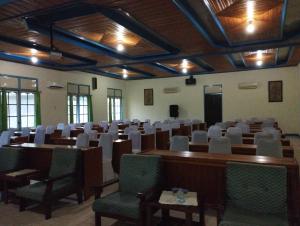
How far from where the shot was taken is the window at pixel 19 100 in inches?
369

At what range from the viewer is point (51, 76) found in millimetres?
11055

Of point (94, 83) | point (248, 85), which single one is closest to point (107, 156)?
point (94, 83)

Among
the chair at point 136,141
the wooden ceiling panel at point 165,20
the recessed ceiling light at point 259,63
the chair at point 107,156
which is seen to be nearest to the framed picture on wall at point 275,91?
the recessed ceiling light at point 259,63

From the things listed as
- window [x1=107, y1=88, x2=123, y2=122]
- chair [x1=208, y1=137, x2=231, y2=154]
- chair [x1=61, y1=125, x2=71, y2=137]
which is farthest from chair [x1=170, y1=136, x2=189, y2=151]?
window [x1=107, y1=88, x2=123, y2=122]

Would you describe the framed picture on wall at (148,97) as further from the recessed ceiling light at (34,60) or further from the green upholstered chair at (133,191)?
the green upholstered chair at (133,191)

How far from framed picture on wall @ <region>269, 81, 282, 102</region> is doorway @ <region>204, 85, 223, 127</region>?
2.50 m

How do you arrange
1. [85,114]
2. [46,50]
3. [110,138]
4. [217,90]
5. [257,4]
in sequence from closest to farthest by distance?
[257,4] < [110,138] < [46,50] < [85,114] < [217,90]

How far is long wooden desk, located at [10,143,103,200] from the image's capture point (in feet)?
13.4

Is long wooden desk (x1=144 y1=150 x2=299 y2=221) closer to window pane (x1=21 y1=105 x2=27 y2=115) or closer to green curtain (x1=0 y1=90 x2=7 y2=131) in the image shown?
green curtain (x1=0 y1=90 x2=7 y2=131)

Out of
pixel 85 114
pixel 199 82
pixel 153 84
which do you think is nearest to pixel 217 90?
pixel 199 82

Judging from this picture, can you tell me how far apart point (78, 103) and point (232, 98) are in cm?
795

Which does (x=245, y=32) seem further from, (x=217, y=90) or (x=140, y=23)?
(x=217, y=90)

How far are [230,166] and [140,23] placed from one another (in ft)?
13.7

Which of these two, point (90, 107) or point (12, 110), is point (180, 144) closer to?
point (12, 110)
